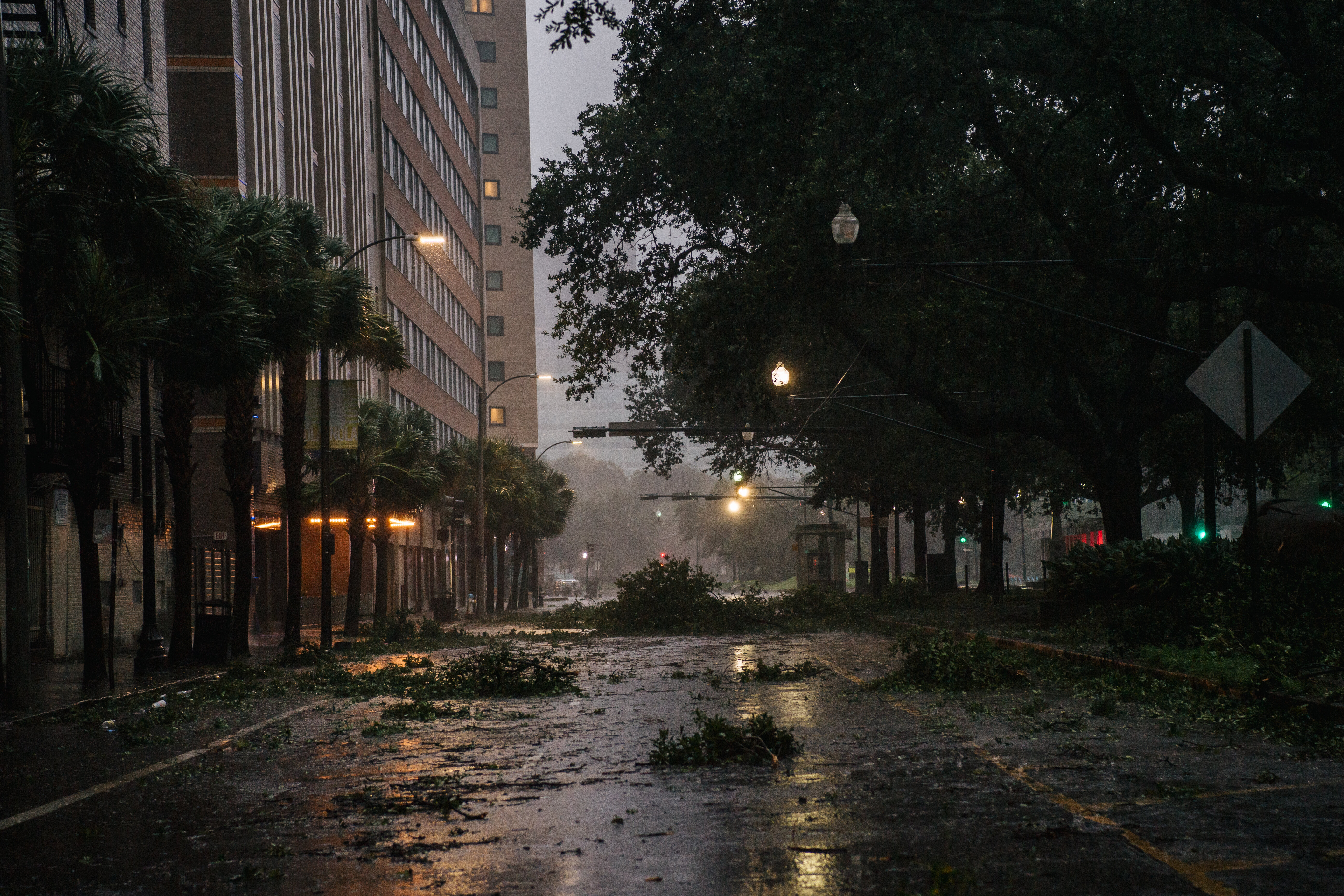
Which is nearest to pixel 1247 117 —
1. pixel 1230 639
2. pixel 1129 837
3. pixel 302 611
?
pixel 1230 639

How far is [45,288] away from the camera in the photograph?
20469 mm

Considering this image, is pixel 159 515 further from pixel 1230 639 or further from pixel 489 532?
pixel 489 532

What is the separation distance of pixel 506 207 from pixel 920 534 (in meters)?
58.8

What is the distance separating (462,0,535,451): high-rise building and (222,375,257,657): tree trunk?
77.2 meters

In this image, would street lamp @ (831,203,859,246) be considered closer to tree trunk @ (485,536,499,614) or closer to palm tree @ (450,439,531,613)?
palm tree @ (450,439,531,613)

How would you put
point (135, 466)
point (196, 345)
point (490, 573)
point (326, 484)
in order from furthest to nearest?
point (490, 573), point (135, 466), point (326, 484), point (196, 345)

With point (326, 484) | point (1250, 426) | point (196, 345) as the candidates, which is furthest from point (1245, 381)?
point (326, 484)

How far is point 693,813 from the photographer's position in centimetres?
855

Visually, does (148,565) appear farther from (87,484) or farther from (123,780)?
(123,780)

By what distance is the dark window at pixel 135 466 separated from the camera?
33.2 meters

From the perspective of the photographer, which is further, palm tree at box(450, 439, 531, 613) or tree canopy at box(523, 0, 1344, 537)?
palm tree at box(450, 439, 531, 613)

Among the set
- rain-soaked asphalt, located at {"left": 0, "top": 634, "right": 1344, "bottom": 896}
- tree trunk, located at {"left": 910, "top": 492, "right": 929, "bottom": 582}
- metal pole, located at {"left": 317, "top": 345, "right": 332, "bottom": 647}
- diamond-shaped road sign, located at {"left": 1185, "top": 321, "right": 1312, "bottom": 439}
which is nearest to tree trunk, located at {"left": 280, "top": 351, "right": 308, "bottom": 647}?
metal pole, located at {"left": 317, "top": 345, "right": 332, "bottom": 647}

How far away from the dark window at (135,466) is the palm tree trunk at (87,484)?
11.6 m

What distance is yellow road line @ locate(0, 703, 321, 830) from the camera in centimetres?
927
